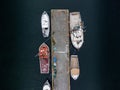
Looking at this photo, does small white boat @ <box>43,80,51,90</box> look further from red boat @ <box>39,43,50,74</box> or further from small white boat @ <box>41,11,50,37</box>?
small white boat @ <box>41,11,50,37</box>

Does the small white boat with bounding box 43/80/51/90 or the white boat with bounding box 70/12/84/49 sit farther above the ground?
the white boat with bounding box 70/12/84/49

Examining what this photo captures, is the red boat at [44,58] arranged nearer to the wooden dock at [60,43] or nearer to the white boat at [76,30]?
the wooden dock at [60,43]

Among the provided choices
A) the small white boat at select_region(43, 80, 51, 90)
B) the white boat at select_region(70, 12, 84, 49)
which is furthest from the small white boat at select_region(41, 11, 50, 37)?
the small white boat at select_region(43, 80, 51, 90)

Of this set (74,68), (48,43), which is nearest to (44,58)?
(48,43)

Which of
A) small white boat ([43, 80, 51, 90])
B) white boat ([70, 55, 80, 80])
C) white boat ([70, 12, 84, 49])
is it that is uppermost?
white boat ([70, 12, 84, 49])

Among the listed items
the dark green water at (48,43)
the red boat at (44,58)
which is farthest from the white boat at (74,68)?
the red boat at (44,58)
